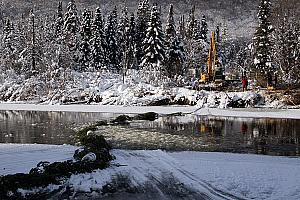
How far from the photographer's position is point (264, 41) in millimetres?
41312

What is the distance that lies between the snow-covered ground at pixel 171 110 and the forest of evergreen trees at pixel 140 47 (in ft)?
27.6

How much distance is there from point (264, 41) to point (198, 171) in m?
31.2

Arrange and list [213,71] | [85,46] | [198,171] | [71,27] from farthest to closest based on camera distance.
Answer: [71,27] < [85,46] < [213,71] < [198,171]

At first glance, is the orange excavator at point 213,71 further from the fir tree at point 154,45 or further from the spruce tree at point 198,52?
the spruce tree at point 198,52

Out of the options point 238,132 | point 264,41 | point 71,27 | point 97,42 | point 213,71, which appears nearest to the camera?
point 238,132

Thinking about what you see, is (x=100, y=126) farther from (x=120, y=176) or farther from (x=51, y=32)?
(x=51, y=32)

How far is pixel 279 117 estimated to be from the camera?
30812mm

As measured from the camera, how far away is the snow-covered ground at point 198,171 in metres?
11.0

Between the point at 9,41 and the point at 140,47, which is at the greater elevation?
the point at 9,41

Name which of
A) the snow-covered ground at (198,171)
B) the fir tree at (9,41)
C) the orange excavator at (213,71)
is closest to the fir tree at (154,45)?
the orange excavator at (213,71)

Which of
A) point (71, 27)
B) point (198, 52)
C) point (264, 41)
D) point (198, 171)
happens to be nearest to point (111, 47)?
point (71, 27)

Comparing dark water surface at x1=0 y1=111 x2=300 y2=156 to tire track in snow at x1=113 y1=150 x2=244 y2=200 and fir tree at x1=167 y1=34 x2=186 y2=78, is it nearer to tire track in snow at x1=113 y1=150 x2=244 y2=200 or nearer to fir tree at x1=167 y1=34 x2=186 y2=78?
tire track in snow at x1=113 y1=150 x2=244 y2=200

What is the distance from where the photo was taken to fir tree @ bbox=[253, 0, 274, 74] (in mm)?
41281

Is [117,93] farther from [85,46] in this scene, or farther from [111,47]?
[111,47]
